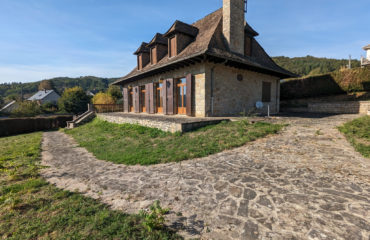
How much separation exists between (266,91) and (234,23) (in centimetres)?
554

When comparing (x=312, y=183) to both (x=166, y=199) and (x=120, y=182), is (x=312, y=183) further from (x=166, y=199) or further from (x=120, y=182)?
(x=120, y=182)

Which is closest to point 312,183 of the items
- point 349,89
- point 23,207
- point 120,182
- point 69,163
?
point 120,182

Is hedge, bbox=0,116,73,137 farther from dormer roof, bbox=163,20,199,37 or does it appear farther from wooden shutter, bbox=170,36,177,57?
dormer roof, bbox=163,20,199,37

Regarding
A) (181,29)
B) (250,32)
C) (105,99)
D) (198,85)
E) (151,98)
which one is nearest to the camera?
(198,85)

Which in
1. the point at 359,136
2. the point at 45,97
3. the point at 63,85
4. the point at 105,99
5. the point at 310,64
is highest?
the point at 63,85

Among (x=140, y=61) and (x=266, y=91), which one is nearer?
(x=266, y=91)

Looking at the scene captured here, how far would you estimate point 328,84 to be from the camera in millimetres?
14508

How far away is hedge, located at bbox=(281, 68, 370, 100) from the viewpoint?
13.2 metres

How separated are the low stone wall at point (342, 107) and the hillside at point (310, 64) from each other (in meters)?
26.7

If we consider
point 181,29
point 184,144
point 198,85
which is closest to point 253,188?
point 184,144

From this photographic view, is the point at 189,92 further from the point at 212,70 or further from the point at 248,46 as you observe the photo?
the point at 248,46

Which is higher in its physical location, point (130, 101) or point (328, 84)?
point (328, 84)

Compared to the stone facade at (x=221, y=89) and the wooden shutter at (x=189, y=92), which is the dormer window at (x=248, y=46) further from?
the wooden shutter at (x=189, y=92)

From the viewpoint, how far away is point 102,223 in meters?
2.32
